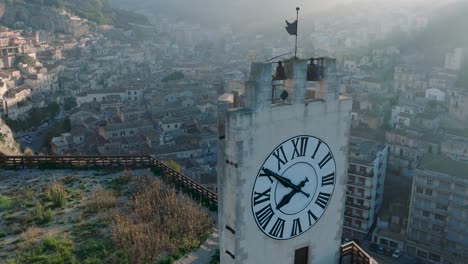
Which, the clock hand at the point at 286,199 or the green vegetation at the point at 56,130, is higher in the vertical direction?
the clock hand at the point at 286,199

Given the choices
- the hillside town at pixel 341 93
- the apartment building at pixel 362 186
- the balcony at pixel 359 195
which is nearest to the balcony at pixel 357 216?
the apartment building at pixel 362 186

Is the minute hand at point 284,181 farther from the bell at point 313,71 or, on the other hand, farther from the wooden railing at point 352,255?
the wooden railing at point 352,255

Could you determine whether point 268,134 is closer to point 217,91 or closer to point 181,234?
point 181,234

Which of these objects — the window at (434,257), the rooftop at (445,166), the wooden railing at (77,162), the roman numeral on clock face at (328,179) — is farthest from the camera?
the window at (434,257)

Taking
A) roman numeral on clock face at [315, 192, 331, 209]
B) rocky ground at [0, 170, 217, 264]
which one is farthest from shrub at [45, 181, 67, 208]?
roman numeral on clock face at [315, 192, 331, 209]

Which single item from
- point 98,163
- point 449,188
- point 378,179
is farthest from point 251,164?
point 378,179

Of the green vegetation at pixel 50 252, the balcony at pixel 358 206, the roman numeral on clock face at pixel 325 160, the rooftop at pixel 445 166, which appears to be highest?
the roman numeral on clock face at pixel 325 160

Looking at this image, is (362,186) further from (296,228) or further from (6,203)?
(296,228)

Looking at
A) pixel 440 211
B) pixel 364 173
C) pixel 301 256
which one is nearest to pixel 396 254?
pixel 440 211
